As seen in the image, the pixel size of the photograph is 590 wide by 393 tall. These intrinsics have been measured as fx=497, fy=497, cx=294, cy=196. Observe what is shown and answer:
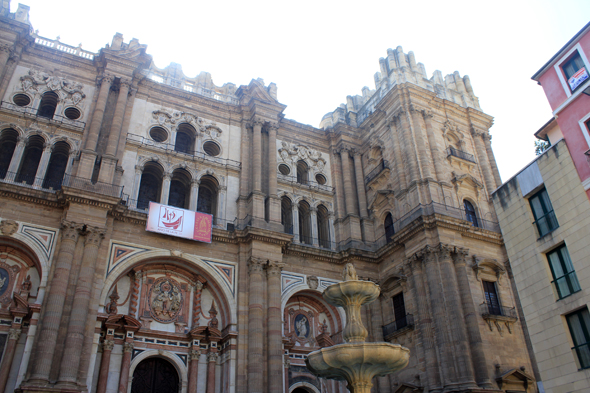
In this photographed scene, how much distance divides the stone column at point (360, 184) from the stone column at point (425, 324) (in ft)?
17.6

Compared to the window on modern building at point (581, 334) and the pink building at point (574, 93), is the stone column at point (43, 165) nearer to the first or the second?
the pink building at point (574, 93)

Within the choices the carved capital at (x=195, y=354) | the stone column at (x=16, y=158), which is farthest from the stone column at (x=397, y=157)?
the stone column at (x=16, y=158)

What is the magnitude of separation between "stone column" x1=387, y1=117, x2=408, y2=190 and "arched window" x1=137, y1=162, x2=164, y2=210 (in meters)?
12.2

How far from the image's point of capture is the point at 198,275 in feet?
74.4

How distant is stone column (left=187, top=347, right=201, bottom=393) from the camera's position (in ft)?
66.5

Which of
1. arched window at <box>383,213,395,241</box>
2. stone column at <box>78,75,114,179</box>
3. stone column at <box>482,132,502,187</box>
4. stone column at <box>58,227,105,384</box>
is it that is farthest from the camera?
stone column at <box>482,132,502,187</box>

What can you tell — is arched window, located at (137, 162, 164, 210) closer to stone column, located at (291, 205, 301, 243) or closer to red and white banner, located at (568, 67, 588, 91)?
stone column, located at (291, 205, 301, 243)

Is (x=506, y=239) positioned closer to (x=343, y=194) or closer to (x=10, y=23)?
(x=343, y=194)

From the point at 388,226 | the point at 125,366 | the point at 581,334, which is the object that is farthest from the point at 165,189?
the point at 581,334

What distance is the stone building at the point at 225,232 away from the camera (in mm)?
19516

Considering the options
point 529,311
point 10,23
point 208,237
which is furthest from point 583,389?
point 10,23

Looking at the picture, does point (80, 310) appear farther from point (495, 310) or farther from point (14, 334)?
point (495, 310)

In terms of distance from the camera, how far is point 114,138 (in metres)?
23.2

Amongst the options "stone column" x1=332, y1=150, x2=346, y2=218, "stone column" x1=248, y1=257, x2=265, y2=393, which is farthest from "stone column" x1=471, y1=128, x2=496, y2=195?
"stone column" x1=248, y1=257, x2=265, y2=393
